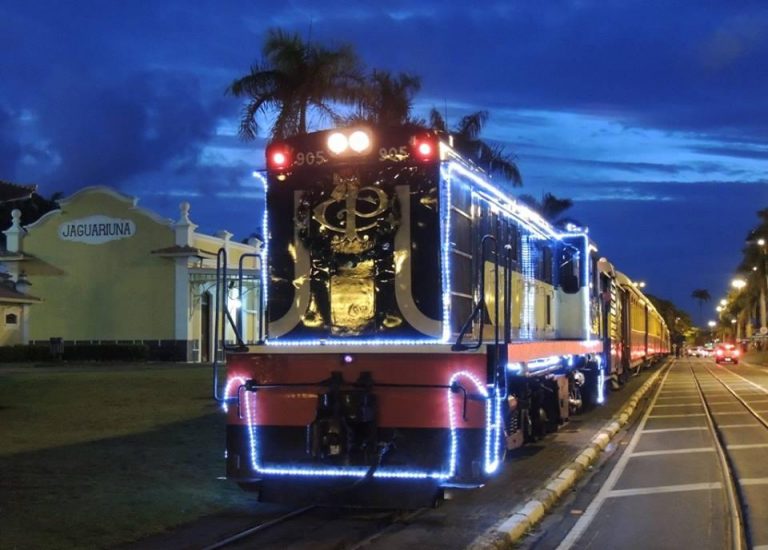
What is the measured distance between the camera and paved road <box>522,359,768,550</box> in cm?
870

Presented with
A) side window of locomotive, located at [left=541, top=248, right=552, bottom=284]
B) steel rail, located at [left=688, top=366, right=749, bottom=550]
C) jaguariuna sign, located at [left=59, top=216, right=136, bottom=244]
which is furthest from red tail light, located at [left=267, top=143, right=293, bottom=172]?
jaguariuna sign, located at [left=59, top=216, right=136, bottom=244]

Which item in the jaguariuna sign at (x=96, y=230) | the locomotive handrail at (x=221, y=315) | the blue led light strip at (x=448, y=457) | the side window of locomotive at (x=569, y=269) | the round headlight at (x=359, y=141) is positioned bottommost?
the blue led light strip at (x=448, y=457)

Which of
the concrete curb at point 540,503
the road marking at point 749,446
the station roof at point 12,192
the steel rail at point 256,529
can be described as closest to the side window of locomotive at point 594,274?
the concrete curb at point 540,503

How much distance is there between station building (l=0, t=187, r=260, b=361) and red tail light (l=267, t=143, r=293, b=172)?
3306 centimetres

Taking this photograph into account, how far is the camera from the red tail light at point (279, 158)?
9773 mm

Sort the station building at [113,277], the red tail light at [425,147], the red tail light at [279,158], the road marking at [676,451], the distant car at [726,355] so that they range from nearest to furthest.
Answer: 1. the red tail light at [425,147]
2. the red tail light at [279,158]
3. the road marking at [676,451]
4. the station building at [113,277]
5. the distant car at [726,355]

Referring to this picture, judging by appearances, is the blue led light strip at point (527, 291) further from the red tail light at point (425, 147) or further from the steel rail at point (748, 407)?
the steel rail at point (748, 407)

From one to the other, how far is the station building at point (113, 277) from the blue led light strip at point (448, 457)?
111 ft

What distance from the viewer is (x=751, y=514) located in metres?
9.72

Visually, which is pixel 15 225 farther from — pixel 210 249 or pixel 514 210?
pixel 514 210

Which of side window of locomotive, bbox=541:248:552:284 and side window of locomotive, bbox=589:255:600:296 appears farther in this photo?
side window of locomotive, bbox=589:255:600:296

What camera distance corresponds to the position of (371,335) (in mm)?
9406

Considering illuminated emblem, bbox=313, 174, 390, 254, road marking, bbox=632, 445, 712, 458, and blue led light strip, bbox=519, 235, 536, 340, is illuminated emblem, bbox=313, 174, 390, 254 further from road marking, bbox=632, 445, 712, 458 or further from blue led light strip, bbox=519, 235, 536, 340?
road marking, bbox=632, 445, 712, 458

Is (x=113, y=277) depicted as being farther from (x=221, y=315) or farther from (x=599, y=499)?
(x=599, y=499)
